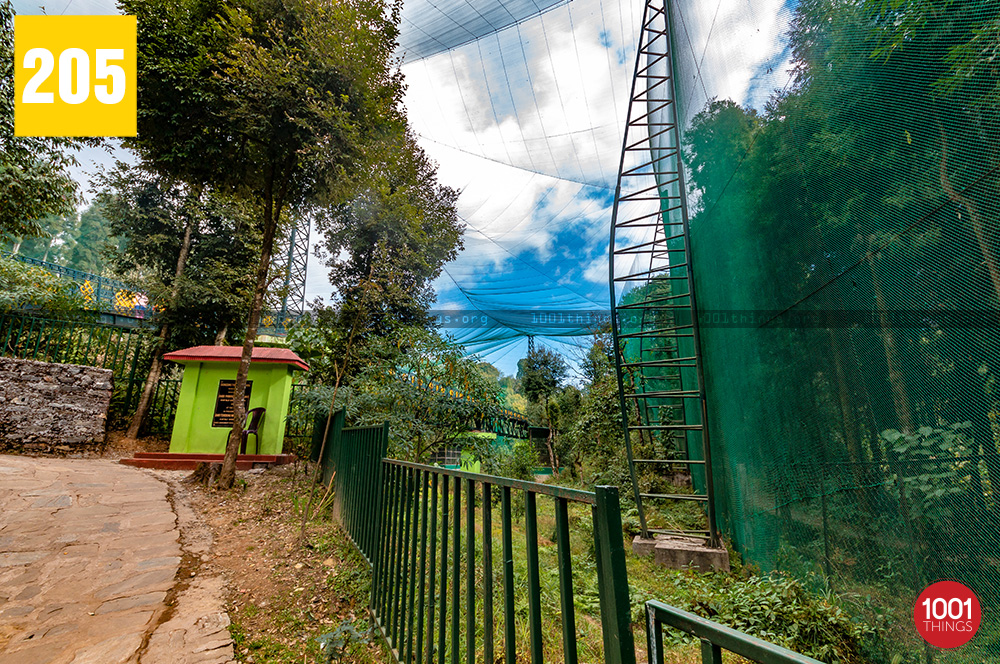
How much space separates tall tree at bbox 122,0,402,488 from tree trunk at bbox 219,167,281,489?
0.6 inches

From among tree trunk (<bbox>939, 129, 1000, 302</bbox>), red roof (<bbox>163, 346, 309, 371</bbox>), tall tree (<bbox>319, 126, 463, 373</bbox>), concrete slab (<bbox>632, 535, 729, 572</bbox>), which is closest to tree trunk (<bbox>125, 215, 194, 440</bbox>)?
red roof (<bbox>163, 346, 309, 371</bbox>)

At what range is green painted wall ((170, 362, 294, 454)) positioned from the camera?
273 inches

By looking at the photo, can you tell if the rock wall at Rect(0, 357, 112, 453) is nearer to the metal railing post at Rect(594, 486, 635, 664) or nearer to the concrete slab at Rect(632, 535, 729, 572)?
the concrete slab at Rect(632, 535, 729, 572)

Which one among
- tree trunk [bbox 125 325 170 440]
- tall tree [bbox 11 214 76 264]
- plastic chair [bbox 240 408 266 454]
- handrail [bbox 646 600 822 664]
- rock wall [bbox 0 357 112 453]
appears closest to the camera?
handrail [bbox 646 600 822 664]

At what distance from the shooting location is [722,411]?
125 inches

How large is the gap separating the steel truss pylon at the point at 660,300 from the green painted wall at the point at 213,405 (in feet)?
18.6

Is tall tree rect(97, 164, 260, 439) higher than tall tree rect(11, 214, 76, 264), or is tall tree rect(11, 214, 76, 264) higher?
tall tree rect(11, 214, 76, 264)

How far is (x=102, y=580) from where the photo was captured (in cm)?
240

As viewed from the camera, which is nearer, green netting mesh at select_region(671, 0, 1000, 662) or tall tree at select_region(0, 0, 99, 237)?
green netting mesh at select_region(671, 0, 1000, 662)

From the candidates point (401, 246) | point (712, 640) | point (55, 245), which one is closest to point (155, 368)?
point (401, 246)

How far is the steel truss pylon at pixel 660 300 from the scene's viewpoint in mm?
3346

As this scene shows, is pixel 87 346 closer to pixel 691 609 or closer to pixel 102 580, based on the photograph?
pixel 102 580

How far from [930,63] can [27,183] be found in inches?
324

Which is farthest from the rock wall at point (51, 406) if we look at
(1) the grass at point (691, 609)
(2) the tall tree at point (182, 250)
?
(1) the grass at point (691, 609)
